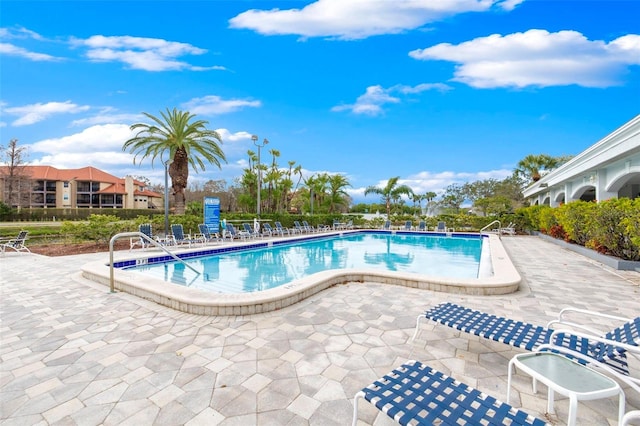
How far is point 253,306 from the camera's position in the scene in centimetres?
437

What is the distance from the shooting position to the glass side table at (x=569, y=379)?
1.83 meters

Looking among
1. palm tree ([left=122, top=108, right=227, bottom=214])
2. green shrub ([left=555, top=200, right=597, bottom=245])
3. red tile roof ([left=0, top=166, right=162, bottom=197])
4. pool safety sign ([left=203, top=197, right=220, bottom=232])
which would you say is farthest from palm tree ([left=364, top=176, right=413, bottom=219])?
red tile roof ([left=0, top=166, right=162, bottom=197])

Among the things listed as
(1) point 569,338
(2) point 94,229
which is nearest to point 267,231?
(2) point 94,229

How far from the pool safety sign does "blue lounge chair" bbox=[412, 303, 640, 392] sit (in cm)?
1320

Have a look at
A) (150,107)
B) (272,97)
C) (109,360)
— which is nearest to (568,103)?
(272,97)

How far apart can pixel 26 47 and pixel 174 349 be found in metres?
15.9

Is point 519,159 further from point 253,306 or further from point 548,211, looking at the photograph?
point 253,306

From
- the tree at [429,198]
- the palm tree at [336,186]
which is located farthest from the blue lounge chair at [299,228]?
the tree at [429,198]

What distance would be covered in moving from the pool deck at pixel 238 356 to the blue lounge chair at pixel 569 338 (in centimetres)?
34

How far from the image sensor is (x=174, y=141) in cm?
1634

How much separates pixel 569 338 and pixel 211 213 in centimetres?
1427

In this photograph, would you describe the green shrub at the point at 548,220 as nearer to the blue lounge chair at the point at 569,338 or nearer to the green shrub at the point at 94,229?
the blue lounge chair at the point at 569,338

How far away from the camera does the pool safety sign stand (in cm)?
1475

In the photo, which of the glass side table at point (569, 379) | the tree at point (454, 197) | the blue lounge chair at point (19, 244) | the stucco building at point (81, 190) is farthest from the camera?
the stucco building at point (81, 190)
